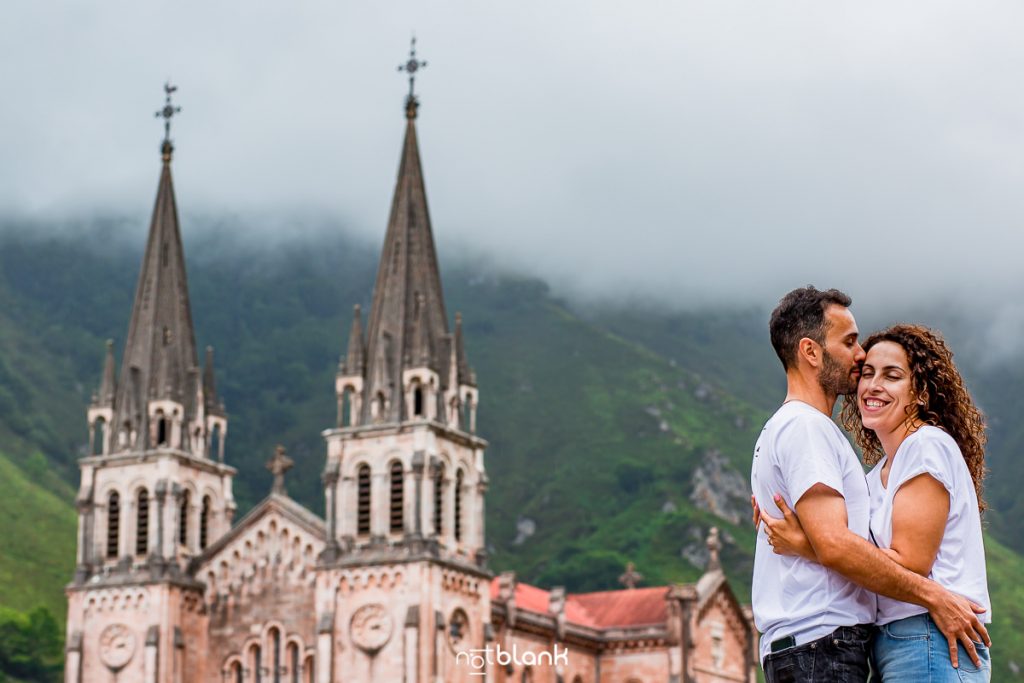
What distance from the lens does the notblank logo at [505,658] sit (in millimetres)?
60562

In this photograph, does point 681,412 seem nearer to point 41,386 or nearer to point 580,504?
point 580,504

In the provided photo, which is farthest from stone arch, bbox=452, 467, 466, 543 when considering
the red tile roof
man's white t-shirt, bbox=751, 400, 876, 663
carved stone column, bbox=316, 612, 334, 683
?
man's white t-shirt, bbox=751, 400, 876, 663

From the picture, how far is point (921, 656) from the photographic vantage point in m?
8.82

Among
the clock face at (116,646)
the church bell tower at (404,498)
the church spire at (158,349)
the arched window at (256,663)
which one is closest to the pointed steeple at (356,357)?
the church bell tower at (404,498)

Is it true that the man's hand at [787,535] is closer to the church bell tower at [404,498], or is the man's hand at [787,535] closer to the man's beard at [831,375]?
the man's beard at [831,375]

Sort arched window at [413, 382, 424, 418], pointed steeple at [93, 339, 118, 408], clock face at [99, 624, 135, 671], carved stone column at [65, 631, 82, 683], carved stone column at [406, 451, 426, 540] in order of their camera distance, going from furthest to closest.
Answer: pointed steeple at [93, 339, 118, 408] < carved stone column at [65, 631, 82, 683] < clock face at [99, 624, 135, 671] < arched window at [413, 382, 424, 418] < carved stone column at [406, 451, 426, 540]

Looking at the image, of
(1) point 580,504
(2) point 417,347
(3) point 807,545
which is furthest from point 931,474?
(1) point 580,504

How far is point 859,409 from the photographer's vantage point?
967cm

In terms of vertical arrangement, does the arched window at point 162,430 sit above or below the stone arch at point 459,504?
above

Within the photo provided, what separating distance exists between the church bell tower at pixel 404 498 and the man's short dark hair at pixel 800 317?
49.6 meters

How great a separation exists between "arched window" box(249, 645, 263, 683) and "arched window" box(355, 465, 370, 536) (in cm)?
632

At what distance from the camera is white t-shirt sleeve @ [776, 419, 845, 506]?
8.85 meters

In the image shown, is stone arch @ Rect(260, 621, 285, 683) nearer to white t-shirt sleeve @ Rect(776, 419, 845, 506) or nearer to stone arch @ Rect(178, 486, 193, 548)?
stone arch @ Rect(178, 486, 193, 548)

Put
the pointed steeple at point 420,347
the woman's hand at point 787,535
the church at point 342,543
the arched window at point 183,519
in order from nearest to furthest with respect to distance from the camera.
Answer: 1. the woman's hand at point 787,535
2. the church at point 342,543
3. the pointed steeple at point 420,347
4. the arched window at point 183,519
